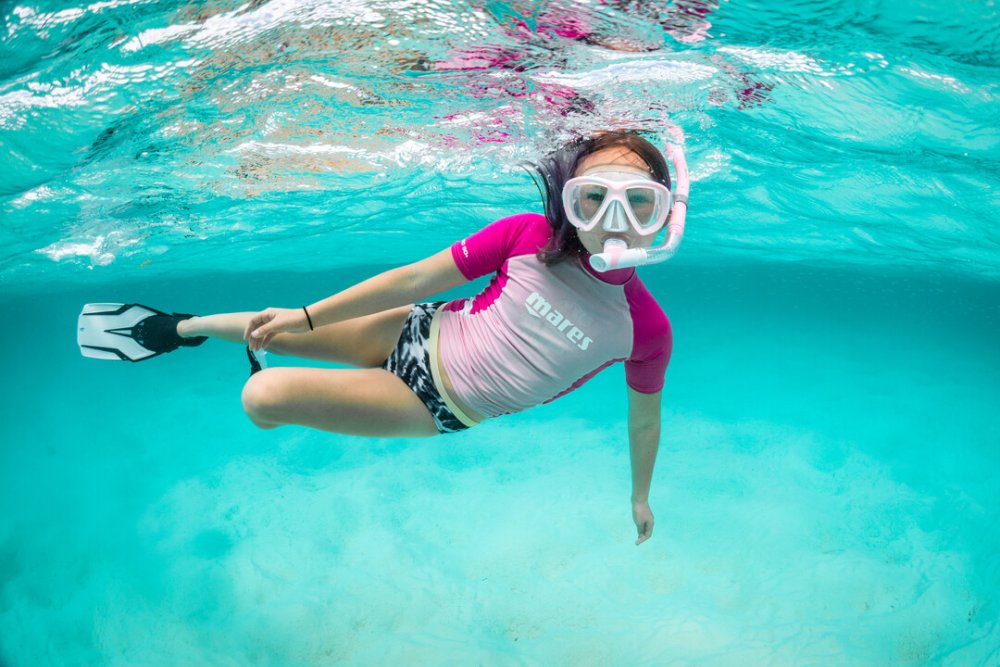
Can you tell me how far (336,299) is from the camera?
13.4 ft

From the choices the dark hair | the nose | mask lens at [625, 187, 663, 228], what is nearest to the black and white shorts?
the dark hair

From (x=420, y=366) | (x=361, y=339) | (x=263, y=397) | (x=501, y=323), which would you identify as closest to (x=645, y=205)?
(x=501, y=323)

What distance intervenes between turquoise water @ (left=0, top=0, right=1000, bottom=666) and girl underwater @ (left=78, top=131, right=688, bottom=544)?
2.40 meters

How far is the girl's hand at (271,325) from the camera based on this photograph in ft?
13.3

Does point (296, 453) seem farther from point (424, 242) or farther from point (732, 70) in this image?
point (732, 70)

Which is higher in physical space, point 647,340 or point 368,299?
point 368,299

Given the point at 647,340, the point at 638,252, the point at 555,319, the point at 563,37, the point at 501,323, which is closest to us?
the point at 638,252

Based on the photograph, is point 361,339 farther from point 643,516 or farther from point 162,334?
point 643,516

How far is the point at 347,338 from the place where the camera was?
15.2 feet

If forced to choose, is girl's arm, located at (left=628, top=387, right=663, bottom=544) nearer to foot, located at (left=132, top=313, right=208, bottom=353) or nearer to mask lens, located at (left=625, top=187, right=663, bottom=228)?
mask lens, located at (left=625, top=187, right=663, bottom=228)

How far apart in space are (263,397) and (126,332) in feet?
9.14

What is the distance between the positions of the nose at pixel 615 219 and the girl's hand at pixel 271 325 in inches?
78.5

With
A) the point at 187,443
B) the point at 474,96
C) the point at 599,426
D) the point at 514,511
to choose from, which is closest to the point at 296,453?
the point at 187,443

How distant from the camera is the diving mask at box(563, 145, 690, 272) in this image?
3646 millimetres
